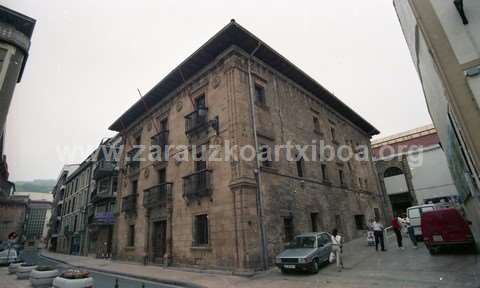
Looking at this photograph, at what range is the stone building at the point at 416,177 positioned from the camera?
2422cm

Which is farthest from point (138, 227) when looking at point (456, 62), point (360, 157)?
point (360, 157)

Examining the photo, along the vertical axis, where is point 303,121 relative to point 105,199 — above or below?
above

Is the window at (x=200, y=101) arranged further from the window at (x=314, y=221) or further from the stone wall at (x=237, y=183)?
the window at (x=314, y=221)

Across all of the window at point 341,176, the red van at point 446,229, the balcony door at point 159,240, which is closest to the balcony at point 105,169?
the balcony door at point 159,240

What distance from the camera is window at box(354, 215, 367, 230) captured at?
63.7 feet

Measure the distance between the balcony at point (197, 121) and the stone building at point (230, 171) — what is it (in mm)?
63

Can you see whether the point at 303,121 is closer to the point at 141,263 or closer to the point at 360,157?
the point at 360,157

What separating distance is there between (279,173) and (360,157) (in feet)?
49.3

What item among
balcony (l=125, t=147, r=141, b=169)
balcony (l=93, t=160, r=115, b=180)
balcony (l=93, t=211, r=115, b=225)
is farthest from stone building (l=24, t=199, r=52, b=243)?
balcony (l=125, t=147, r=141, b=169)

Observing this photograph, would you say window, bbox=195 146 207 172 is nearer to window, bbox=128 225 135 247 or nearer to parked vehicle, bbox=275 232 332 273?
parked vehicle, bbox=275 232 332 273

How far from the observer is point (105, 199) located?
25.0m

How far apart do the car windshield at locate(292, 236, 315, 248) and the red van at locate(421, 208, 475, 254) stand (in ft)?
15.0

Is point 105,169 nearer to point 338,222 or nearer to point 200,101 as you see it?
point 200,101

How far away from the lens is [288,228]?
13031 millimetres
